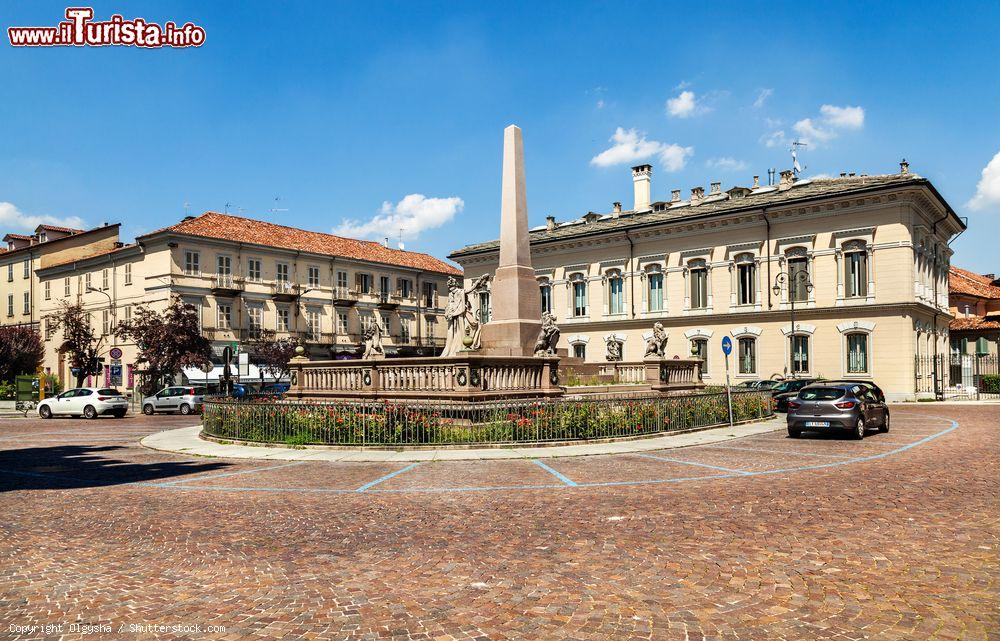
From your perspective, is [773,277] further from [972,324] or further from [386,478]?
[386,478]

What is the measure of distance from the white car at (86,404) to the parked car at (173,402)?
2001 mm

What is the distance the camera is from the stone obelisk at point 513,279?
21.5 meters

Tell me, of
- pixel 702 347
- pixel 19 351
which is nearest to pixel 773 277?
pixel 702 347

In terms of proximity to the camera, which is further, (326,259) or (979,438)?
(326,259)

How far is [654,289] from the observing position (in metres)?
46.9

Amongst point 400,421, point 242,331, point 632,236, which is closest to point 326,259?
point 242,331

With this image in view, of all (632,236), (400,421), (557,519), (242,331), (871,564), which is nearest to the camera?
(871,564)

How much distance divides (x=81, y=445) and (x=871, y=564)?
18.5 metres

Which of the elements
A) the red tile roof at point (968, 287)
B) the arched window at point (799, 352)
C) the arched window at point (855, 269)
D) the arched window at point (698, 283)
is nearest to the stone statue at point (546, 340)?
the arched window at point (799, 352)

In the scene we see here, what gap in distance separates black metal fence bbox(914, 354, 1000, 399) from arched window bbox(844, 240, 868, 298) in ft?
15.6

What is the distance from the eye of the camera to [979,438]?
17547 millimetres

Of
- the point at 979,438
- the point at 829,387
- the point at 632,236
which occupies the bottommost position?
the point at 979,438

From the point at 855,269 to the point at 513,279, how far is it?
25.3 meters

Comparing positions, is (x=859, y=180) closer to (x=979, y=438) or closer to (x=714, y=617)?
(x=979, y=438)
